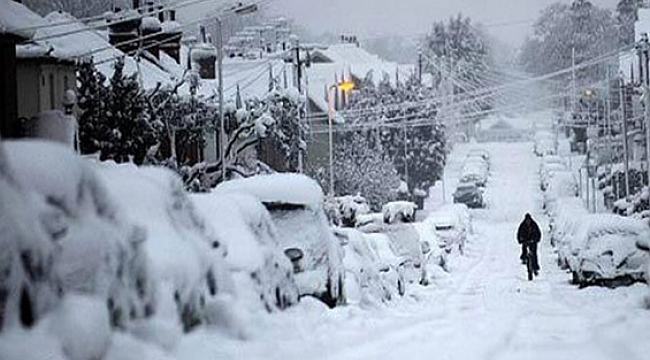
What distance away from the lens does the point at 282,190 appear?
13.4 meters

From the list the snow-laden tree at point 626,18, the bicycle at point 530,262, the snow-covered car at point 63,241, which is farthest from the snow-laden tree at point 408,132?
the snow-covered car at point 63,241

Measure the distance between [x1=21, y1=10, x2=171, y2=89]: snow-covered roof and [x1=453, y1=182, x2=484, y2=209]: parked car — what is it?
21657 mm

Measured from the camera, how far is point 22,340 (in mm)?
6242

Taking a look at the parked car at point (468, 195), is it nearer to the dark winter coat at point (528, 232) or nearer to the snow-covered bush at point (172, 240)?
the dark winter coat at point (528, 232)

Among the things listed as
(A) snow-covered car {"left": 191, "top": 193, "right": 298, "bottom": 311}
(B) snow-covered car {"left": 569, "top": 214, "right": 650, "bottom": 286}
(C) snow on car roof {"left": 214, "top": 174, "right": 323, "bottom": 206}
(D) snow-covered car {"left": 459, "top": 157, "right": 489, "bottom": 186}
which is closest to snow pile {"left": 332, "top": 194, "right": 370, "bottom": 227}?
(B) snow-covered car {"left": 569, "top": 214, "right": 650, "bottom": 286}

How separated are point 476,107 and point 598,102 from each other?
12.2 m

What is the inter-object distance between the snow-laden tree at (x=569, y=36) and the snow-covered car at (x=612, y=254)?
24.8 meters

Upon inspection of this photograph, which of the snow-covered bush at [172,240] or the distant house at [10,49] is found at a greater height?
the distant house at [10,49]

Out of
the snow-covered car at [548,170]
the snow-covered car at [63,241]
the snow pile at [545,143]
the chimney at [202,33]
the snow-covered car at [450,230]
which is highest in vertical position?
the chimney at [202,33]

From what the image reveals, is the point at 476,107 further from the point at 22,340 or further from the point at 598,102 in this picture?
the point at 22,340

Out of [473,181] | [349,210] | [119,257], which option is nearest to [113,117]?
[349,210]

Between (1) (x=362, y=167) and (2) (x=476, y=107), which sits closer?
(1) (x=362, y=167)

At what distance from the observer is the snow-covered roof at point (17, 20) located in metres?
19.2

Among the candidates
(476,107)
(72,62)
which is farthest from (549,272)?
(476,107)
